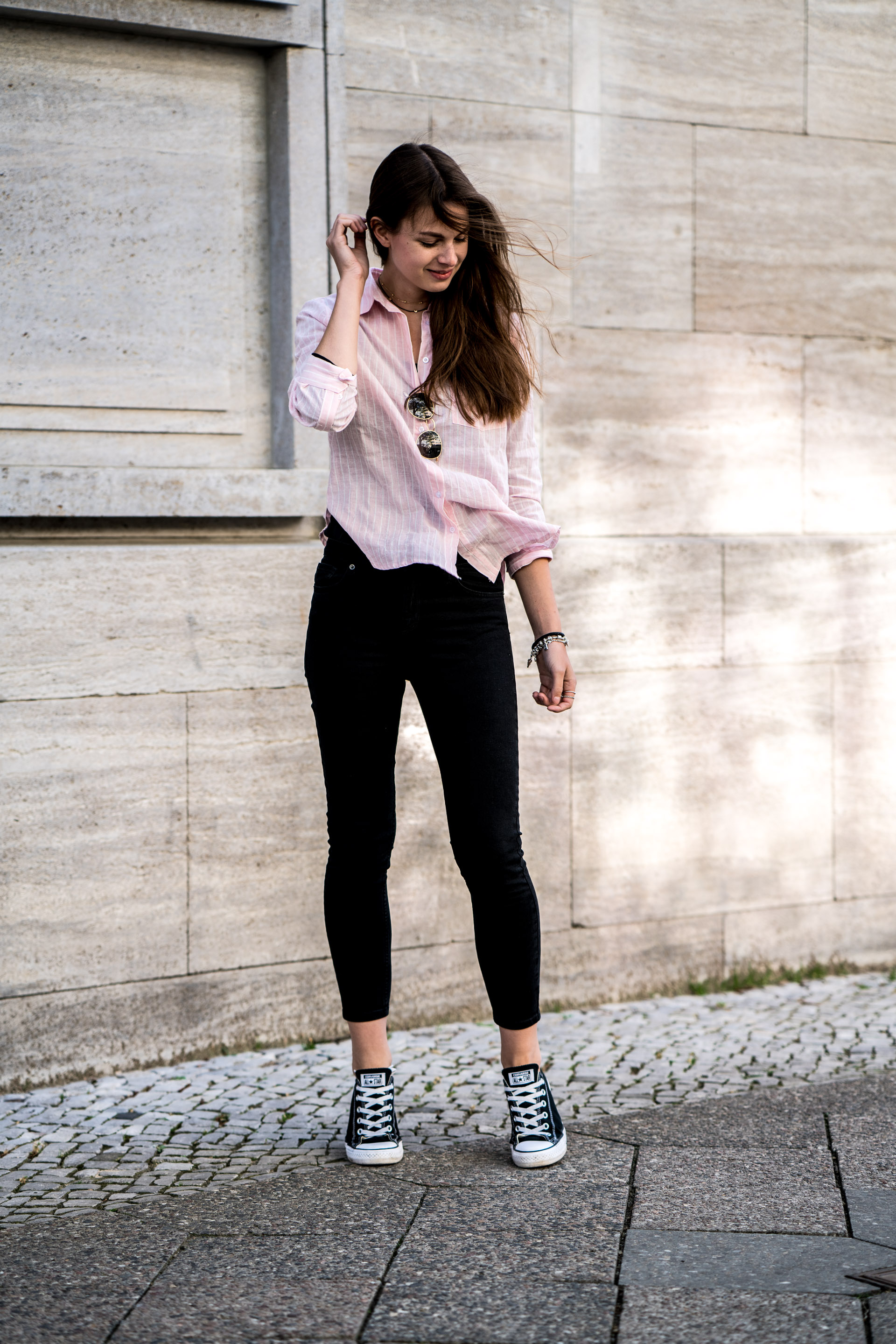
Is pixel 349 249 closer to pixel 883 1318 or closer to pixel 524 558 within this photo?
pixel 524 558

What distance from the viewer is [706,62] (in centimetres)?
512

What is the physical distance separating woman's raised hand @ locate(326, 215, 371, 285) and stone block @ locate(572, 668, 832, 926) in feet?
6.51

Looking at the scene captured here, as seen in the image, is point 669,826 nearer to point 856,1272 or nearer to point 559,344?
point 559,344

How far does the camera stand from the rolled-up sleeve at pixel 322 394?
317cm

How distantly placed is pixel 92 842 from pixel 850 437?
2879 mm

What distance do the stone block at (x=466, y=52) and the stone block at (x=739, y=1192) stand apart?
9.64 ft

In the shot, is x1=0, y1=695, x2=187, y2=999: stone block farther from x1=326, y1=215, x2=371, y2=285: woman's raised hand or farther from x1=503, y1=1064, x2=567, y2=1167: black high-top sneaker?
x1=326, y1=215, x2=371, y2=285: woman's raised hand

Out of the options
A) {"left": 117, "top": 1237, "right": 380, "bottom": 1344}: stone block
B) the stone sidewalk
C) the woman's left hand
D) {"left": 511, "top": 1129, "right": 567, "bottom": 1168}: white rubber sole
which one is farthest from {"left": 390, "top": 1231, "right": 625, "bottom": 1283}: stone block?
Answer: the woman's left hand

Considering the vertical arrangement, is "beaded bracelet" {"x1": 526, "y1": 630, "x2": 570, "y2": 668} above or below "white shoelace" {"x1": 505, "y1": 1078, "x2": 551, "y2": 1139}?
above

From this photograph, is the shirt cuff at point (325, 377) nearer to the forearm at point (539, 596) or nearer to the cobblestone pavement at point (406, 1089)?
the forearm at point (539, 596)

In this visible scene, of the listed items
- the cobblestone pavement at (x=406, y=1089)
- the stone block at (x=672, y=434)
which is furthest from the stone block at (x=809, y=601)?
the cobblestone pavement at (x=406, y=1089)

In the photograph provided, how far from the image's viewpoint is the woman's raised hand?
3270 millimetres

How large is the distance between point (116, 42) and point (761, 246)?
84.6 inches

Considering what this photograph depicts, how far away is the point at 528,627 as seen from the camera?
4867mm
